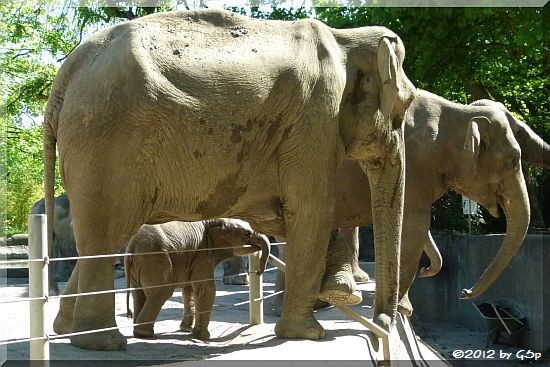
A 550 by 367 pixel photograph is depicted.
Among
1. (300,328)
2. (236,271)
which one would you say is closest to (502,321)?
(236,271)

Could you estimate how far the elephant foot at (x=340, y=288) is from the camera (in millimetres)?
6707

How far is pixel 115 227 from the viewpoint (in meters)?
5.78

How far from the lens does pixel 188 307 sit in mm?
8258

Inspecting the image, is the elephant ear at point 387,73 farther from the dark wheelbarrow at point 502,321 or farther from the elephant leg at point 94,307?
the dark wheelbarrow at point 502,321

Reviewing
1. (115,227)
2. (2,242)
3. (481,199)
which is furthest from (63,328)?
(2,242)

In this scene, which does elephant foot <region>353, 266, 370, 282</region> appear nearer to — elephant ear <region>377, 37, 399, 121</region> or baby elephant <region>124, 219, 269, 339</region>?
baby elephant <region>124, 219, 269, 339</region>

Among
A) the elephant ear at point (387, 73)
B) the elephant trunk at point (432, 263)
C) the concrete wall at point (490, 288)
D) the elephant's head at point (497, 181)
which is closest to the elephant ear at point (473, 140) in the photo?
the elephant's head at point (497, 181)

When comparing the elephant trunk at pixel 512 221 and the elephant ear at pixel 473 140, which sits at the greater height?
the elephant ear at pixel 473 140

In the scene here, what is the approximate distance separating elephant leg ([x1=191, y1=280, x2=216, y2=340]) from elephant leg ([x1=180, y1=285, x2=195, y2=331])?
0.49 feet

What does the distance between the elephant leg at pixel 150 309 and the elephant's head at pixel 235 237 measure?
3.15ft

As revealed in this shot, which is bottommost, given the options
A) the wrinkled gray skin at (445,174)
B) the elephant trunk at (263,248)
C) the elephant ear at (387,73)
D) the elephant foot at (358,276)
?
the elephant foot at (358,276)

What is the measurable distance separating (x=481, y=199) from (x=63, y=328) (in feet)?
17.8

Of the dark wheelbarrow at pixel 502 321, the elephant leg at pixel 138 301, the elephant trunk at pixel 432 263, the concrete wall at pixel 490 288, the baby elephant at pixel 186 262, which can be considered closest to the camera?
the baby elephant at pixel 186 262

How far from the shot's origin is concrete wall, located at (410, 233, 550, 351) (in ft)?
47.7
